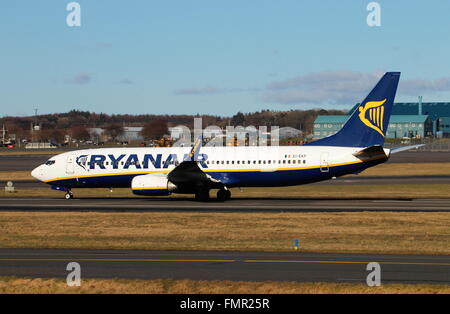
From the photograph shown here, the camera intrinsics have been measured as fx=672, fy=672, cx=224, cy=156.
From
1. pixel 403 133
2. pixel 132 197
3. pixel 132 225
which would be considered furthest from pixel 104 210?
pixel 403 133

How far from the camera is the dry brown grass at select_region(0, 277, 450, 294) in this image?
16.7 m

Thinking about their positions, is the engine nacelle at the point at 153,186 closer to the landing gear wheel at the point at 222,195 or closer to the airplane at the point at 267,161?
the airplane at the point at 267,161

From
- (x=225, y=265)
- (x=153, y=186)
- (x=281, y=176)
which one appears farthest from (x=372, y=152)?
(x=225, y=265)

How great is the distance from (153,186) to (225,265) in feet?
76.4

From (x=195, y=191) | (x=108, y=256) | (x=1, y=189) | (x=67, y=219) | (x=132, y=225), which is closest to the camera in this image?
(x=108, y=256)

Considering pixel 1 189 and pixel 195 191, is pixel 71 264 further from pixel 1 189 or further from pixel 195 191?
pixel 1 189

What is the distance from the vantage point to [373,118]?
4325 cm

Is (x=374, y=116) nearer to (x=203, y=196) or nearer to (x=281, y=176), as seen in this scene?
(x=281, y=176)

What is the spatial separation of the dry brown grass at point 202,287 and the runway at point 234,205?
66.9 feet

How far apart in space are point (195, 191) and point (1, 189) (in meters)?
22.3

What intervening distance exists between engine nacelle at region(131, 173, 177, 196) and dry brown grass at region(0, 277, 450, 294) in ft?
83.8

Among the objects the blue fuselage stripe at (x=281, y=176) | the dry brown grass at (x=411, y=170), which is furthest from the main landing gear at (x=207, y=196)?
the dry brown grass at (x=411, y=170)

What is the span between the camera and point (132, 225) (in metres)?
32.2

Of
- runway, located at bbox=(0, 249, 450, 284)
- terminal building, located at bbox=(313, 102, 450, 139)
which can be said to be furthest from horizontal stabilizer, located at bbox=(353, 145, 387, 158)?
terminal building, located at bbox=(313, 102, 450, 139)
